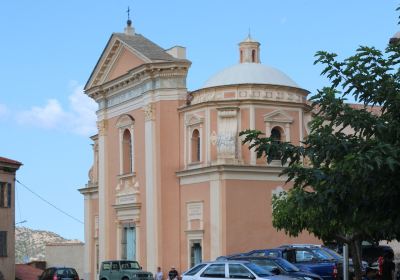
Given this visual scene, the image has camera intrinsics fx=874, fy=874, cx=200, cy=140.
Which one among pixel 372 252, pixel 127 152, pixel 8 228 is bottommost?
pixel 372 252

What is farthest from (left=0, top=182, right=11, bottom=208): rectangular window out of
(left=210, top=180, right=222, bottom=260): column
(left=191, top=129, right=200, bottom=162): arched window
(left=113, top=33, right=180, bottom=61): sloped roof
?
(left=210, top=180, right=222, bottom=260): column

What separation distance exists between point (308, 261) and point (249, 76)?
1461cm

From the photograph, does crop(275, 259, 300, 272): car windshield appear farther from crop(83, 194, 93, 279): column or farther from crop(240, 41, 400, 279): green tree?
crop(83, 194, 93, 279): column

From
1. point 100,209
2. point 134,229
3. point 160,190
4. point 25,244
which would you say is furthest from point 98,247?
point 25,244

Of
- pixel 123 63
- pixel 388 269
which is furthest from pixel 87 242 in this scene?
pixel 388 269

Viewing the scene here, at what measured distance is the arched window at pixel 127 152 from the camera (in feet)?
158

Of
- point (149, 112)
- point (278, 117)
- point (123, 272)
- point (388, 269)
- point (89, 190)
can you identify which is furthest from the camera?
point (89, 190)

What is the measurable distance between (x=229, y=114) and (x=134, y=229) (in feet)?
→ 30.0

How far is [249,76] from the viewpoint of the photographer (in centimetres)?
4309

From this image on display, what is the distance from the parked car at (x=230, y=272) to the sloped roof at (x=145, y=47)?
20429mm

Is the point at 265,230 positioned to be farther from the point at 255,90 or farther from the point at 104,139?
the point at 104,139

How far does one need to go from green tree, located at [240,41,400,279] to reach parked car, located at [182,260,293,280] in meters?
9.98

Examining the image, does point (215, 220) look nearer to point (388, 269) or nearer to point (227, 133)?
point (227, 133)

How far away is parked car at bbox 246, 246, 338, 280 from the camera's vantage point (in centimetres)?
2983
